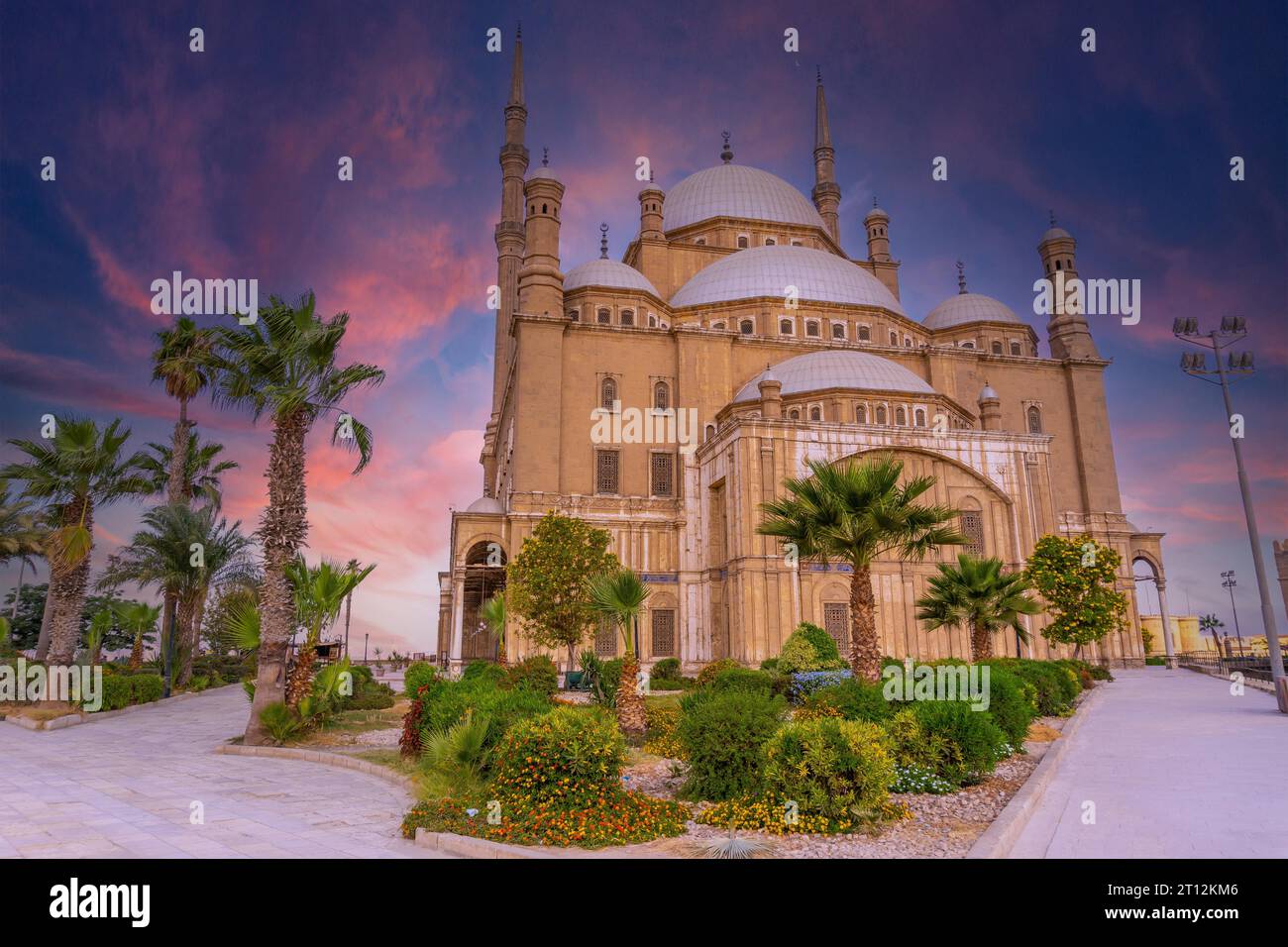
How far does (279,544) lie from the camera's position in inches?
570

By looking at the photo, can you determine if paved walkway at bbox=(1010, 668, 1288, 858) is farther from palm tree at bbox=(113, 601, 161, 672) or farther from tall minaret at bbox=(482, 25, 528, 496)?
tall minaret at bbox=(482, 25, 528, 496)

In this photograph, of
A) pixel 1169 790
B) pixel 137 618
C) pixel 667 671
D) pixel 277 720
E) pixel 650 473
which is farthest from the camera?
pixel 650 473

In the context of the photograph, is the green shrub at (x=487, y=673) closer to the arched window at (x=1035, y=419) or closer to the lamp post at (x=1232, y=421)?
the lamp post at (x=1232, y=421)

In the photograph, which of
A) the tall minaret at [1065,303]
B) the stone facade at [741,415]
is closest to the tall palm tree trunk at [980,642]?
the stone facade at [741,415]

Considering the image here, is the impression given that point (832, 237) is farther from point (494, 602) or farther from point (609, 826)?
point (609, 826)

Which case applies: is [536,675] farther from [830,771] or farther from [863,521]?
[830,771]

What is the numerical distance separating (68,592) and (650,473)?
2135cm

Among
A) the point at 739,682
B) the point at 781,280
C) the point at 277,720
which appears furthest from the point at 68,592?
the point at 781,280

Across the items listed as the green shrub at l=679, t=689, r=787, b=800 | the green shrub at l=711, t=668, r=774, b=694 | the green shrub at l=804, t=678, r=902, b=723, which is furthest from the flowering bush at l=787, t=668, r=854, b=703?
the green shrub at l=679, t=689, r=787, b=800

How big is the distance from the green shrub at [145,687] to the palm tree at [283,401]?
8859 mm

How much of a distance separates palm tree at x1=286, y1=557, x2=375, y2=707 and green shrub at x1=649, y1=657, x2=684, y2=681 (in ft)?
43.0
